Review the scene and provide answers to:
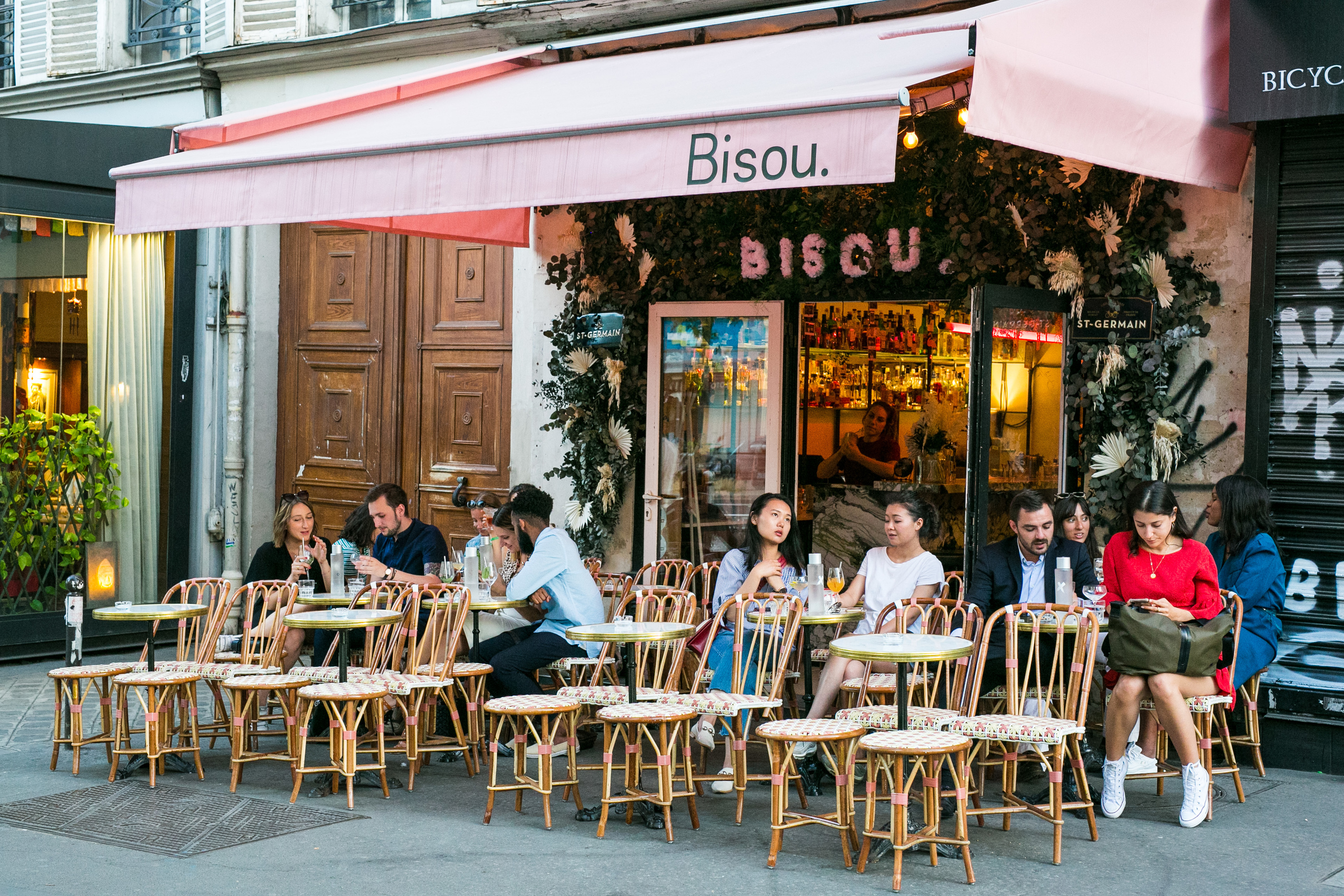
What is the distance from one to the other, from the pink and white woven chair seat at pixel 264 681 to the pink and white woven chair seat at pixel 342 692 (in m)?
0.11

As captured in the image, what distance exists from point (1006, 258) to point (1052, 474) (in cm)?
117

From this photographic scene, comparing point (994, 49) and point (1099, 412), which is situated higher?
point (994, 49)

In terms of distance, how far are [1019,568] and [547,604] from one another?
7.57 ft

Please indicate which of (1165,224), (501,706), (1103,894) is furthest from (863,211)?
(1103,894)

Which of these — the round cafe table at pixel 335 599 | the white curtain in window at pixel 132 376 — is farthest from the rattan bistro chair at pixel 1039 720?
the white curtain in window at pixel 132 376

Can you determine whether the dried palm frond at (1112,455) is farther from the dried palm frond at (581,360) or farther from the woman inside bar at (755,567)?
the dried palm frond at (581,360)

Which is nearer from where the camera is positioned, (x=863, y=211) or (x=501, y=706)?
(x=501, y=706)

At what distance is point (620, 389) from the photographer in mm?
9367

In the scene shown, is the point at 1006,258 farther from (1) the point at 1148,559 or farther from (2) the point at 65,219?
(2) the point at 65,219

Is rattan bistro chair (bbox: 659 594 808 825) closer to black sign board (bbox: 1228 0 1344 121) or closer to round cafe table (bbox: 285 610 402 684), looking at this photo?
round cafe table (bbox: 285 610 402 684)

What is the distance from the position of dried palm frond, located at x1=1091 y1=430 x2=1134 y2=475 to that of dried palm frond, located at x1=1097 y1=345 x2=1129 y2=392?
10.0 inches

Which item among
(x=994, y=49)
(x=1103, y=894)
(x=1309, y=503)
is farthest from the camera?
(x=1309, y=503)

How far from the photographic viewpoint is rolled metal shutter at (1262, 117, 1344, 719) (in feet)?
22.5

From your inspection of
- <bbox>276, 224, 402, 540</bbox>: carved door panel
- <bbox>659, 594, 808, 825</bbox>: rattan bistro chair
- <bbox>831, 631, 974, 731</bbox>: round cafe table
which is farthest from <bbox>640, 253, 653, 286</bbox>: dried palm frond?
<bbox>831, 631, 974, 731</bbox>: round cafe table
